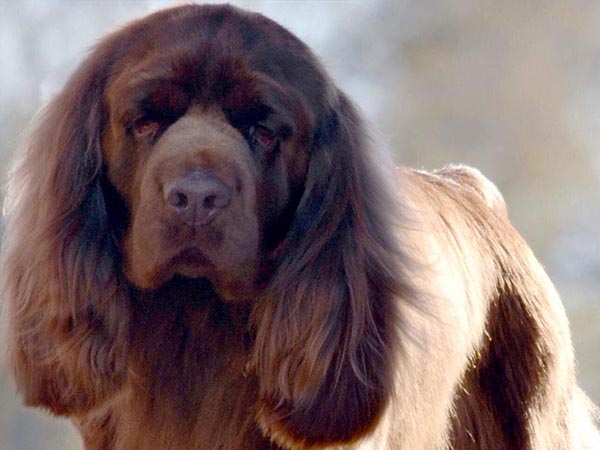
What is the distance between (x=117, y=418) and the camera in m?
3.76

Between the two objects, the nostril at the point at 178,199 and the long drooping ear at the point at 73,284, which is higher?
the nostril at the point at 178,199

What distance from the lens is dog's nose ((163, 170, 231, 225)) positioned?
318 cm

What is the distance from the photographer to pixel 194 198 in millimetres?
3180

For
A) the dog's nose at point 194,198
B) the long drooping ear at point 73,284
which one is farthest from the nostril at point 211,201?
the long drooping ear at point 73,284

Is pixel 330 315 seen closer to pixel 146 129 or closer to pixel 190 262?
pixel 190 262

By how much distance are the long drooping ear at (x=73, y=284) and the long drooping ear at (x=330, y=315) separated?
0.45m

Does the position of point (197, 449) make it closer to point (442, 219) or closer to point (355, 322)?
point (355, 322)

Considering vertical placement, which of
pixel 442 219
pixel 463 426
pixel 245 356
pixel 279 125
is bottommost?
pixel 245 356

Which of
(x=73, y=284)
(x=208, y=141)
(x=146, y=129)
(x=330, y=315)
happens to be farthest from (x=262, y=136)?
(x=73, y=284)

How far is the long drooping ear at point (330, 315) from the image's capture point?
3.46 meters

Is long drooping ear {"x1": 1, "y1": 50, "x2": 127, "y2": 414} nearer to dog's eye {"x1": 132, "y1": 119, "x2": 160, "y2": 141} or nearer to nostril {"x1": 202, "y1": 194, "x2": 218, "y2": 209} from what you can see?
dog's eye {"x1": 132, "y1": 119, "x2": 160, "y2": 141}

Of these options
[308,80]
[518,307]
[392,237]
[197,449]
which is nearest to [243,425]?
[197,449]

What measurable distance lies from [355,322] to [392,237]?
1.01ft

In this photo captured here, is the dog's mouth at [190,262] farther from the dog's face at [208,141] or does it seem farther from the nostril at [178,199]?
the nostril at [178,199]
